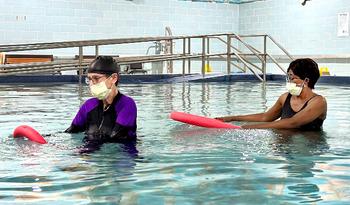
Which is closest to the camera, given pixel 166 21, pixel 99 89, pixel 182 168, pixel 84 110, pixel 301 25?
pixel 182 168

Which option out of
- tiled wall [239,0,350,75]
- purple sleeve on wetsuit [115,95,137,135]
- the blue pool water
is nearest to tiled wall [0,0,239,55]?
tiled wall [239,0,350,75]

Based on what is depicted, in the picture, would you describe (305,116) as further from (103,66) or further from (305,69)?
(103,66)

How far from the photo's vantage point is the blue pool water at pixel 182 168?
238 centimetres

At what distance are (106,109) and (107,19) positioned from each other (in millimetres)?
11880

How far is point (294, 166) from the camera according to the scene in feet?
10.2

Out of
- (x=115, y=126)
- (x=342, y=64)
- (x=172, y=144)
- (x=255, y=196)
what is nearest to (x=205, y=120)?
(x=172, y=144)

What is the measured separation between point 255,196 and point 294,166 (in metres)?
0.78

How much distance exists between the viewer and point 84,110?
3.90 m

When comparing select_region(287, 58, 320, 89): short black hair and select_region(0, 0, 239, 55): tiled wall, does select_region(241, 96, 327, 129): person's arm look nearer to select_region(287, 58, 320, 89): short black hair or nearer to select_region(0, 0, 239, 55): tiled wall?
select_region(287, 58, 320, 89): short black hair

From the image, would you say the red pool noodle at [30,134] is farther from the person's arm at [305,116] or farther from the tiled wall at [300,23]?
the tiled wall at [300,23]

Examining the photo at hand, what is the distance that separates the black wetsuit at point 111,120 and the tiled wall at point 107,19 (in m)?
10.7

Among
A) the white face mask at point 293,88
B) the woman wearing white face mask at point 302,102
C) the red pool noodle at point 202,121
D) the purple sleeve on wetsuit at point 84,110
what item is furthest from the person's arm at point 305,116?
the purple sleeve on wetsuit at point 84,110

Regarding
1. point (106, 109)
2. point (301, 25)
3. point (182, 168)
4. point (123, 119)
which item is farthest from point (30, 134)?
point (301, 25)

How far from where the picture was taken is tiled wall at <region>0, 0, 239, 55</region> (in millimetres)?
14172
